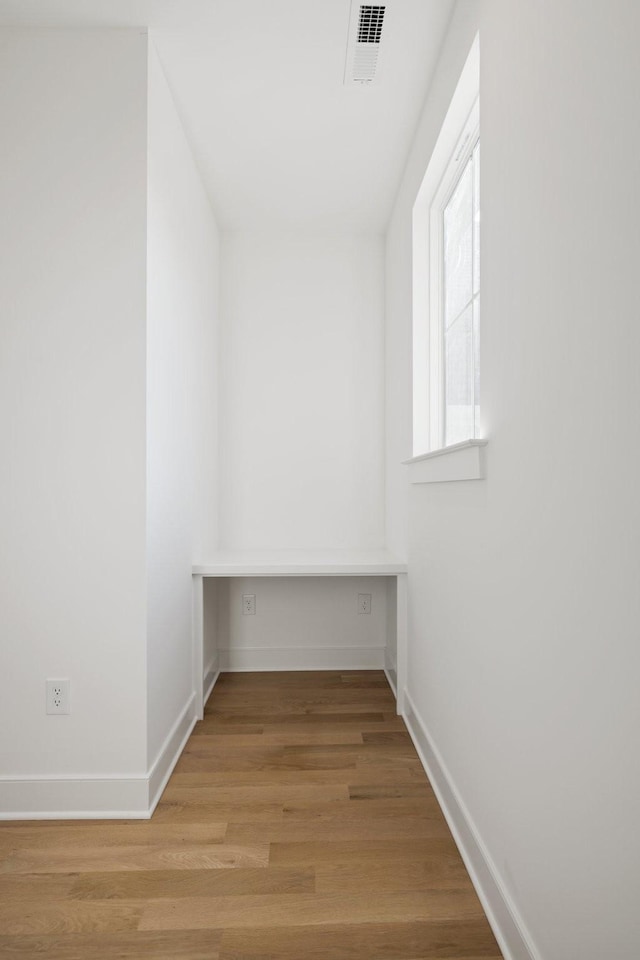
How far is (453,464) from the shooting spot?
171 cm

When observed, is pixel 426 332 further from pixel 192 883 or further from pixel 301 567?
pixel 192 883

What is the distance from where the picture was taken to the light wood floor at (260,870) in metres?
1.32

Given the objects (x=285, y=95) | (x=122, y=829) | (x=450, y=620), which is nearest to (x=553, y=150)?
(x=450, y=620)

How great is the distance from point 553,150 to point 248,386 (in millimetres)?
2430

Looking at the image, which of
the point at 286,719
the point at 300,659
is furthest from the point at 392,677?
the point at 286,719

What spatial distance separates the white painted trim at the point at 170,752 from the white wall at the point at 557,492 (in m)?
0.96

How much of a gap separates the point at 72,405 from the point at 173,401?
451 millimetres

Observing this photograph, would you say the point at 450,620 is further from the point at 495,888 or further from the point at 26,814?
the point at 26,814

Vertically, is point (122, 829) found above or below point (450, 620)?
below

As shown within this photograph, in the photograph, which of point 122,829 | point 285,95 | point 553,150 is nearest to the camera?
point 553,150

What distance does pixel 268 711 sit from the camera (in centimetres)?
267

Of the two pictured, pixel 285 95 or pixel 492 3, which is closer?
pixel 492 3

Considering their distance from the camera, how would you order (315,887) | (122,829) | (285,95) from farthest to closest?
1. (285,95)
2. (122,829)
3. (315,887)

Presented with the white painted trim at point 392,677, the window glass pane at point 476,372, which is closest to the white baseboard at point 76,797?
the white painted trim at point 392,677
